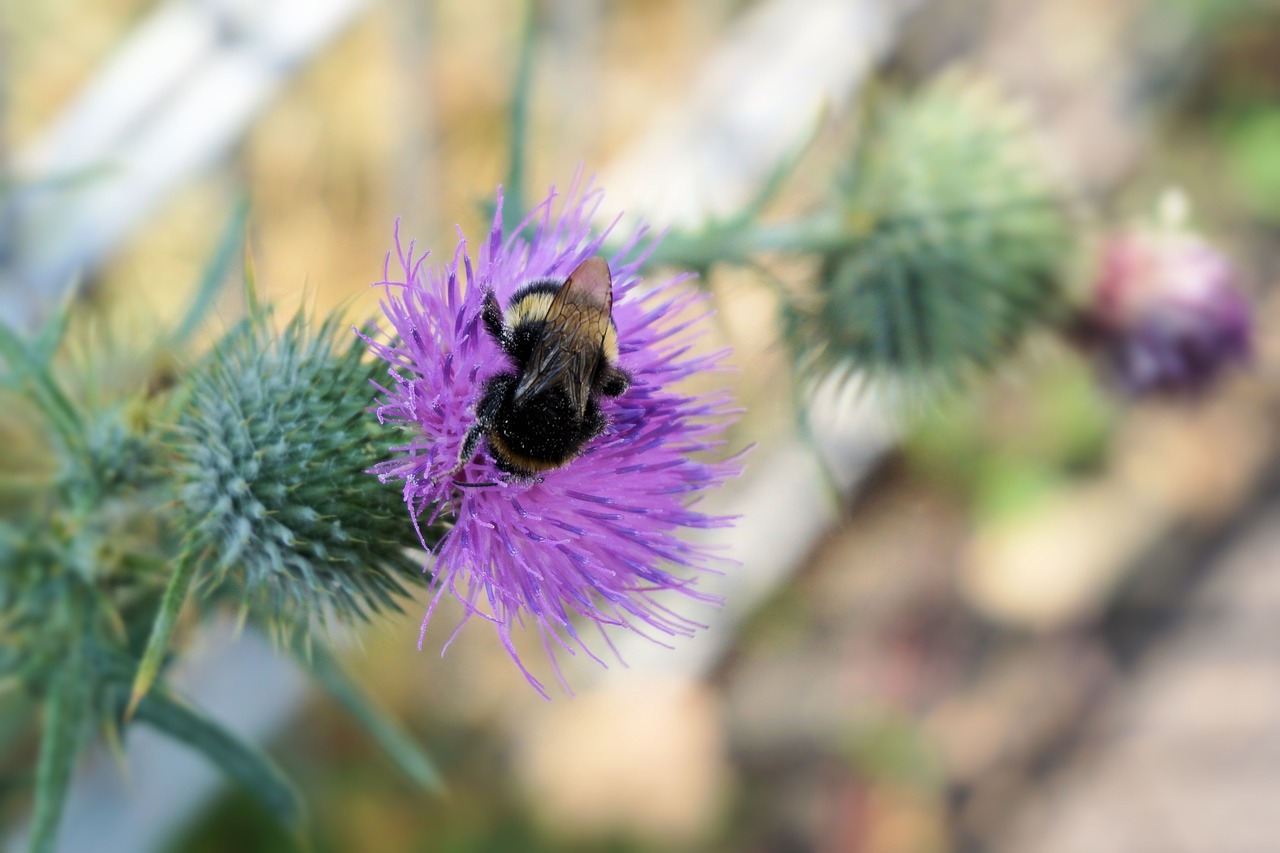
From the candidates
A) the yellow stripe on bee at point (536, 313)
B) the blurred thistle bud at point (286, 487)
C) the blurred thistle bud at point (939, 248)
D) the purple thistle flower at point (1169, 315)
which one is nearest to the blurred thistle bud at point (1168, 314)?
the purple thistle flower at point (1169, 315)

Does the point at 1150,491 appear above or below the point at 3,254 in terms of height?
above

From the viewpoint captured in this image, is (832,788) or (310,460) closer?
(310,460)

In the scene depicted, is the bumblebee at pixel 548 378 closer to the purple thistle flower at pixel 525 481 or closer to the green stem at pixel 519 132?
the purple thistle flower at pixel 525 481

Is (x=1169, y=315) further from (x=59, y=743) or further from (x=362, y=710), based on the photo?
(x=59, y=743)

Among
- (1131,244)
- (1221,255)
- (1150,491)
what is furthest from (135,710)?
(1150,491)

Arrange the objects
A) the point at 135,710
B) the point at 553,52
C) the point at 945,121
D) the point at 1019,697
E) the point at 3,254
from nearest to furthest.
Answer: the point at 135,710
the point at 945,121
the point at 3,254
the point at 553,52
the point at 1019,697

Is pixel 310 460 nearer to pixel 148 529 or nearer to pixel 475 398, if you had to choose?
pixel 475 398

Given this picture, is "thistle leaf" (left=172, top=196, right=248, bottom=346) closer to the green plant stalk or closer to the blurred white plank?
the green plant stalk
